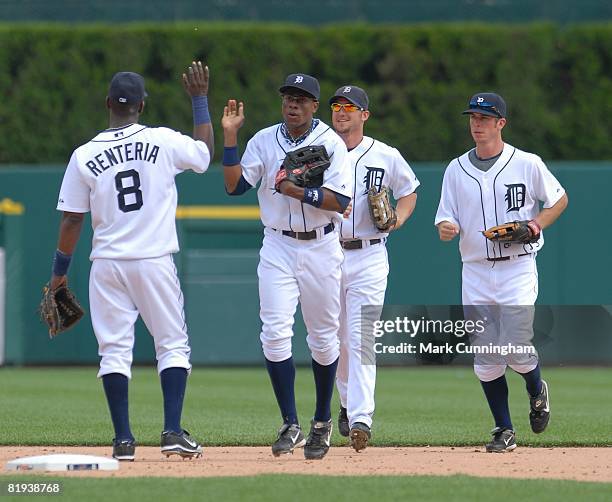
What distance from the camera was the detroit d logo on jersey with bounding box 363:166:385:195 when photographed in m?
7.54

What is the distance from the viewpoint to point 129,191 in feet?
21.1

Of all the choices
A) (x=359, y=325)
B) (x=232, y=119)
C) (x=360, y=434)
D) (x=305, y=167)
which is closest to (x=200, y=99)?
(x=232, y=119)

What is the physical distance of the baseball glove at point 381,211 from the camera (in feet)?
24.0

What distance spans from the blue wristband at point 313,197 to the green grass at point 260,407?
175 centimetres

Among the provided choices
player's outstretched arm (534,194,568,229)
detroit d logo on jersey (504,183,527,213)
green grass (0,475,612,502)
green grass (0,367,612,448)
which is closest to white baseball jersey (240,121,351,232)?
detroit d logo on jersey (504,183,527,213)

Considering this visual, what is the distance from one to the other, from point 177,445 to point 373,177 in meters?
2.05

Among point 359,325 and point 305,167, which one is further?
point 359,325

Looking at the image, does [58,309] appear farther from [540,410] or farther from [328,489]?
[540,410]

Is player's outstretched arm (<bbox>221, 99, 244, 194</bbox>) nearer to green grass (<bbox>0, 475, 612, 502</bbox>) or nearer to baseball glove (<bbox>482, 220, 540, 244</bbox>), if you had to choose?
baseball glove (<bbox>482, 220, 540, 244</bbox>)

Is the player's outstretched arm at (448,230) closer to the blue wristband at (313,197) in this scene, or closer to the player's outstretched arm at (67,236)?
the blue wristband at (313,197)

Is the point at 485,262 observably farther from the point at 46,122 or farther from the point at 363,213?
the point at 46,122

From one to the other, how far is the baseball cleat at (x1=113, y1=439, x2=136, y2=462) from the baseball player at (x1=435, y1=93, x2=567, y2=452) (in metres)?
2.02

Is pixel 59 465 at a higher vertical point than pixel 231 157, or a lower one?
Answer: lower

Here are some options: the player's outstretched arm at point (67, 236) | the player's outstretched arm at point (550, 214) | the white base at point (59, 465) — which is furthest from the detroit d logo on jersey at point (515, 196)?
the white base at point (59, 465)
